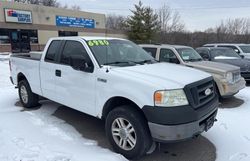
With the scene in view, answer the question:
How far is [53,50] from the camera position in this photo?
18.1ft

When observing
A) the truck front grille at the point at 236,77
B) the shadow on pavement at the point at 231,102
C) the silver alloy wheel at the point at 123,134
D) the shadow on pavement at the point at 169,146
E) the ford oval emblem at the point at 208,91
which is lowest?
the shadow on pavement at the point at 169,146

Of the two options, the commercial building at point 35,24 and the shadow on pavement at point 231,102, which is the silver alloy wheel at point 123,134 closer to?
the shadow on pavement at point 231,102

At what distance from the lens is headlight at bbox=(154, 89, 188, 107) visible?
3426 mm

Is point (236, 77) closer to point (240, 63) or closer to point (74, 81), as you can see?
point (240, 63)

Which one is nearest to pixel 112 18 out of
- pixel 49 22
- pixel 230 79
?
pixel 49 22

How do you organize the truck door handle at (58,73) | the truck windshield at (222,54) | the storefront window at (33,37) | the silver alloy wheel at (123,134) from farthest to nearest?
the storefront window at (33,37), the truck windshield at (222,54), the truck door handle at (58,73), the silver alloy wheel at (123,134)

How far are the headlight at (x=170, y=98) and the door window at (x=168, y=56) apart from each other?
4523mm

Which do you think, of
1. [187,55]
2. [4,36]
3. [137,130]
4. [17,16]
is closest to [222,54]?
[187,55]

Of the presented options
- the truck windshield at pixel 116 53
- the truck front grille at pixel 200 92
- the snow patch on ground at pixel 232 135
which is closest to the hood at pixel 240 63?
the snow patch on ground at pixel 232 135

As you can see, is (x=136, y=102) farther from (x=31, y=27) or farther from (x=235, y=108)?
(x=31, y=27)

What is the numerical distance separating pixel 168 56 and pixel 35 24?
26499 millimetres

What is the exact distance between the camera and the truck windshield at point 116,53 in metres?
4.48

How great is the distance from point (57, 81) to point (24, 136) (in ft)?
4.07

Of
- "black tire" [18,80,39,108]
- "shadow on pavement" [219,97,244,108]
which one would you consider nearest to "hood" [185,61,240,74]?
"shadow on pavement" [219,97,244,108]
